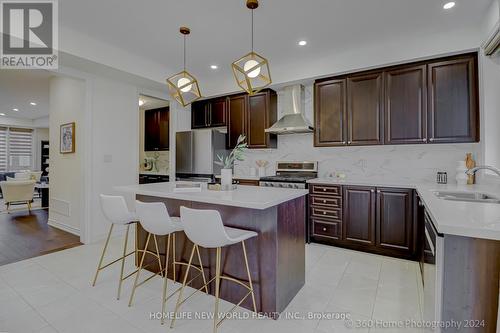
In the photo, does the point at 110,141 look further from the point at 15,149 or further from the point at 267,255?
the point at 15,149

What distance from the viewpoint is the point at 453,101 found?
9.73ft

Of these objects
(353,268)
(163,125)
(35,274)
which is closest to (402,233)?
(353,268)

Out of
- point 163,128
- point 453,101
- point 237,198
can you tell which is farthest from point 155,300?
point 163,128

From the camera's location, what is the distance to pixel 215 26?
115 inches

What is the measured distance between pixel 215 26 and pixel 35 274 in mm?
3443

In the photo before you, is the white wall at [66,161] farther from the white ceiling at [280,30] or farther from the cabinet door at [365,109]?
the cabinet door at [365,109]

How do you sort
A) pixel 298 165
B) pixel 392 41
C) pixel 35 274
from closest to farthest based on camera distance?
pixel 35 274 < pixel 392 41 < pixel 298 165

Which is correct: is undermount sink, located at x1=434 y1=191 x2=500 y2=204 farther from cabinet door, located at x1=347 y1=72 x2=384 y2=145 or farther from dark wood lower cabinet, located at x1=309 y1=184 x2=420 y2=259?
cabinet door, located at x1=347 y1=72 x2=384 y2=145

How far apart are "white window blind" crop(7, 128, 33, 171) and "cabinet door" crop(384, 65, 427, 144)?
38.0 feet

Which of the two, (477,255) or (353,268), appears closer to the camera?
(477,255)

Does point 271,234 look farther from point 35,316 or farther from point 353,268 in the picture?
point 35,316

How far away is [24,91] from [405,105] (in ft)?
24.9

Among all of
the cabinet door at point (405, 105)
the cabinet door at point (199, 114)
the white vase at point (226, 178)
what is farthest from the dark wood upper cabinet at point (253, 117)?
the white vase at point (226, 178)

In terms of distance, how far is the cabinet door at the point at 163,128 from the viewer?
5.62 m
